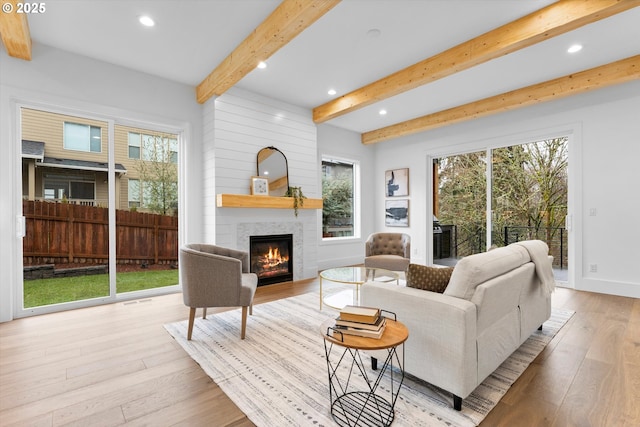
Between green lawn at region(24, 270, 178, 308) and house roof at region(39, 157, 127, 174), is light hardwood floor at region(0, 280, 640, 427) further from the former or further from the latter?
house roof at region(39, 157, 127, 174)

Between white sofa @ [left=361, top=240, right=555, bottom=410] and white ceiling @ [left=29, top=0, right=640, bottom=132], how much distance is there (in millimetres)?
2264

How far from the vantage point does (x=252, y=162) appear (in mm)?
4578

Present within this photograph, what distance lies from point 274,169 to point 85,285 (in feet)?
9.60

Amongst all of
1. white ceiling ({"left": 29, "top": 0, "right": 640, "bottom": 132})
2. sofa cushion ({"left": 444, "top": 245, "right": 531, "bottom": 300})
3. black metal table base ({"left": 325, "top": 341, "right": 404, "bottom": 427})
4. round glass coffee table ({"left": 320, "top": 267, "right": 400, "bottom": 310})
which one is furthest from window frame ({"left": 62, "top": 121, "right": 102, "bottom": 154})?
sofa cushion ({"left": 444, "top": 245, "right": 531, "bottom": 300})

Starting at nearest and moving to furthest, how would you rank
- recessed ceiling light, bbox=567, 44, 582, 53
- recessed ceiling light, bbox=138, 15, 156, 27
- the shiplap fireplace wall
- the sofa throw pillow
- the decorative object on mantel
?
1. the sofa throw pillow
2. recessed ceiling light, bbox=138, 15, 156, 27
3. recessed ceiling light, bbox=567, 44, 582, 53
4. the shiplap fireplace wall
5. the decorative object on mantel

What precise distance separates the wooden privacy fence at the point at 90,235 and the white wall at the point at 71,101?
17 centimetres

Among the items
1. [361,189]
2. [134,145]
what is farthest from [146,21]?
[361,189]

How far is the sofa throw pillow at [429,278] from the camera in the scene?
1.94 metres

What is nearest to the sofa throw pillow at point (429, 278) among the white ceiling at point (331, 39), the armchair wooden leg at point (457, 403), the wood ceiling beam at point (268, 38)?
the armchair wooden leg at point (457, 403)

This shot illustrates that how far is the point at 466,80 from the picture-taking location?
163 inches

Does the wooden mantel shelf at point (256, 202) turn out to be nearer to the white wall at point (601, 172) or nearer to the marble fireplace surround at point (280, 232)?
the marble fireplace surround at point (280, 232)

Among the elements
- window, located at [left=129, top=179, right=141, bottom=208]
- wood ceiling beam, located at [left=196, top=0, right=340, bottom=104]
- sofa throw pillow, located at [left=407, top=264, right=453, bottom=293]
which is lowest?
sofa throw pillow, located at [left=407, top=264, right=453, bottom=293]

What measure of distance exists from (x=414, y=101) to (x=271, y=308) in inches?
153

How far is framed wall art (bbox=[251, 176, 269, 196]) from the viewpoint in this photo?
14.9ft
